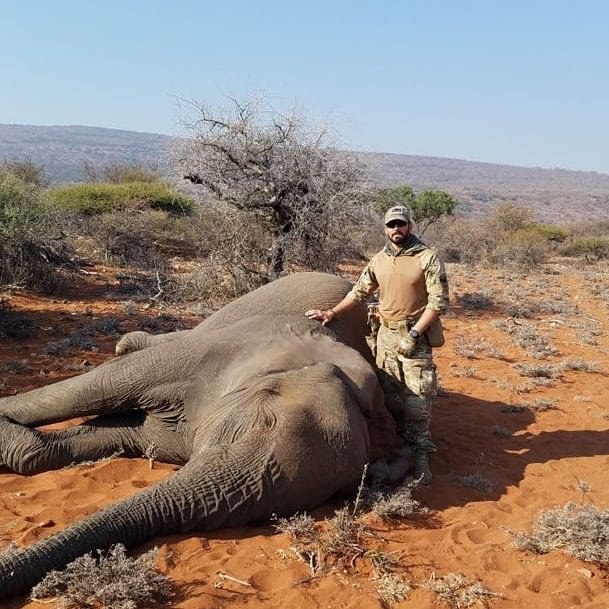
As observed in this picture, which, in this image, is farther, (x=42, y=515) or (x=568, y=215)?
(x=568, y=215)

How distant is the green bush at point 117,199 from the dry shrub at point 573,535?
1674 cm

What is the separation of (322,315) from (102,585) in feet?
7.89

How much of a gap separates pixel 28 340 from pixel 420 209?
23778 millimetres

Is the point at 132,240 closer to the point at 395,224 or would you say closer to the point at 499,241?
the point at 395,224

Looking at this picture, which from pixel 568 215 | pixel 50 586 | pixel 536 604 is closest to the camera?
pixel 50 586

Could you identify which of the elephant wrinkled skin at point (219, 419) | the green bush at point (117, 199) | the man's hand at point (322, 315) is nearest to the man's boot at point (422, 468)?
the elephant wrinkled skin at point (219, 419)

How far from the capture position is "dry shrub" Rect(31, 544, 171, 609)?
2.62 metres

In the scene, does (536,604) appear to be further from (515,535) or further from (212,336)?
(212,336)

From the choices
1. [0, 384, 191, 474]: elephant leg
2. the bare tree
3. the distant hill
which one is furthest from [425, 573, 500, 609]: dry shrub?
the distant hill

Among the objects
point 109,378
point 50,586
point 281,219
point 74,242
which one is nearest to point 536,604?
point 50,586

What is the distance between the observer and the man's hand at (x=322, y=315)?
456cm

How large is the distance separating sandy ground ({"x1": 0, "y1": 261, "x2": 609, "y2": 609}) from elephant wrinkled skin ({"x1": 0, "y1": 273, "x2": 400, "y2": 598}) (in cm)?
15

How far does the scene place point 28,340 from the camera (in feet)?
26.0

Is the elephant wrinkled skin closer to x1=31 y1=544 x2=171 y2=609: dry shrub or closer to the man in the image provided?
x1=31 y1=544 x2=171 y2=609: dry shrub
